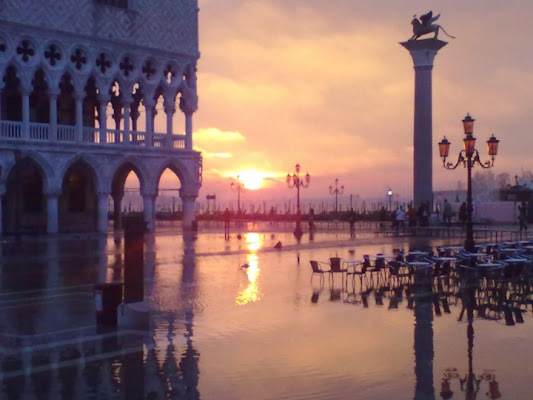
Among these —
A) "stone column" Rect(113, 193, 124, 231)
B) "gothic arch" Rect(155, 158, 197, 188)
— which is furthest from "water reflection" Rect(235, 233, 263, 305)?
"stone column" Rect(113, 193, 124, 231)

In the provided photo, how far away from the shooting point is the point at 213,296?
46.5ft

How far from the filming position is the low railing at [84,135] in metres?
33.8

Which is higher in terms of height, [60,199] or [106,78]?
[106,78]

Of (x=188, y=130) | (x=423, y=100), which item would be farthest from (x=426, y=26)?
(x=188, y=130)

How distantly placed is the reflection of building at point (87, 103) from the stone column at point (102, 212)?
0.05 metres

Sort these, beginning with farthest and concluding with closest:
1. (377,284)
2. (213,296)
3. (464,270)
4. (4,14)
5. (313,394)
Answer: (4,14)
(464,270)
(377,284)
(213,296)
(313,394)

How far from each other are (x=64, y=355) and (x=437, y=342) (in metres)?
4.68

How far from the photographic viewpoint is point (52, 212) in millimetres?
35375

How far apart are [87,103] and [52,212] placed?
7.27 meters

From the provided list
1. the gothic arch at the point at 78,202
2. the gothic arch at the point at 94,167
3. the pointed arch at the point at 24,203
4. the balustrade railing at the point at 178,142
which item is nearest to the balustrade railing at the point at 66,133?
the gothic arch at the point at 94,167

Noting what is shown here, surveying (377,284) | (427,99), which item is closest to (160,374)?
(377,284)

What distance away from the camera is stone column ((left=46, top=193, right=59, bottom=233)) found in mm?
35188

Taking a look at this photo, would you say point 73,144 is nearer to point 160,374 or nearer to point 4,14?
point 4,14

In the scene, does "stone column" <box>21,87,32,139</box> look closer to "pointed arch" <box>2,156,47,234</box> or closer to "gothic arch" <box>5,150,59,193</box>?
"gothic arch" <box>5,150,59,193</box>
